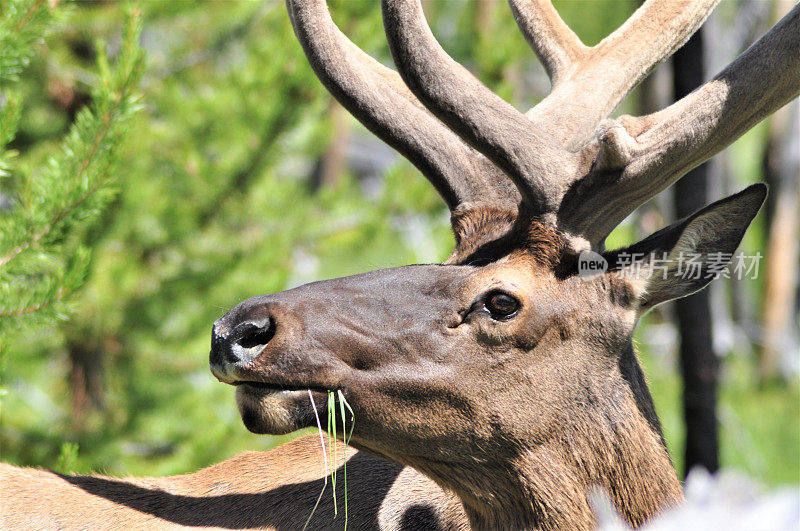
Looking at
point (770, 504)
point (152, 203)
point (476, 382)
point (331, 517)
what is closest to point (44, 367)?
point (152, 203)

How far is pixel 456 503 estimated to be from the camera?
3395 mm

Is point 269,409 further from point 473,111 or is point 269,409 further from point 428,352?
point 473,111

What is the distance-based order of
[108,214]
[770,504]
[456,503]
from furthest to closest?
1. [108,214]
2. [456,503]
3. [770,504]

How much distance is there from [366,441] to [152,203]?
3.75 m

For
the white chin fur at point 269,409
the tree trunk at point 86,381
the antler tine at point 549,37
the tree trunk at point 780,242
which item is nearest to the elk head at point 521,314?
the white chin fur at point 269,409

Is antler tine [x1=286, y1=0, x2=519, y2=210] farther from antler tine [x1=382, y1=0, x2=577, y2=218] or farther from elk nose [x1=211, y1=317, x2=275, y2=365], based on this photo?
elk nose [x1=211, y1=317, x2=275, y2=365]

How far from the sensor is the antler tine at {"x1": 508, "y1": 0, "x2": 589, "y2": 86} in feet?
12.8

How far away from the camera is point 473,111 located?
310cm

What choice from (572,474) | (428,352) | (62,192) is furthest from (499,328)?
(62,192)

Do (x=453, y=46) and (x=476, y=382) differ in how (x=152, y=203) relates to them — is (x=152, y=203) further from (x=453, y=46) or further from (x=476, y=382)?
(x=476, y=382)

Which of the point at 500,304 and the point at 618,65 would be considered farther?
the point at 618,65

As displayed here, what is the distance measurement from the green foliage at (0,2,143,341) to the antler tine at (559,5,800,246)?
162cm

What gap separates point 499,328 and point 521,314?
0.09m

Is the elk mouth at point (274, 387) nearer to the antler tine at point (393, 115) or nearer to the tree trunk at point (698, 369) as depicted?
the antler tine at point (393, 115)
